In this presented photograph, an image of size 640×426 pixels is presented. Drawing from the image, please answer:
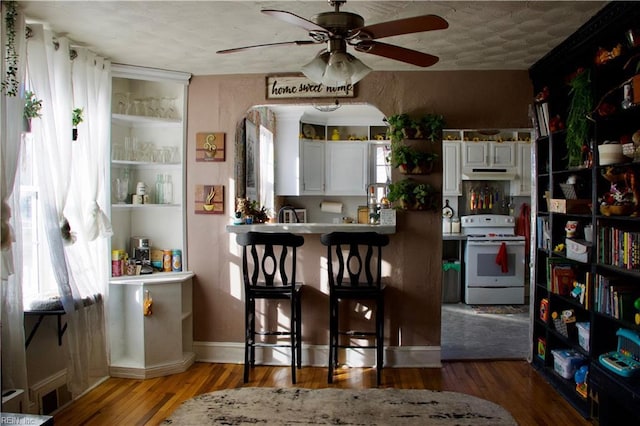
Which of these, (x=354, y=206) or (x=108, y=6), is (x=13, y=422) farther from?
(x=354, y=206)

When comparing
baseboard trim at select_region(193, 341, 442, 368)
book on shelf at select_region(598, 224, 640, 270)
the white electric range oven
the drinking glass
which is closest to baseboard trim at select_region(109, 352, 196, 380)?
baseboard trim at select_region(193, 341, 442, 368)

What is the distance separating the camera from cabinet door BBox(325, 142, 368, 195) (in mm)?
6207

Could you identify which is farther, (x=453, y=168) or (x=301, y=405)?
(x=453, y=168)

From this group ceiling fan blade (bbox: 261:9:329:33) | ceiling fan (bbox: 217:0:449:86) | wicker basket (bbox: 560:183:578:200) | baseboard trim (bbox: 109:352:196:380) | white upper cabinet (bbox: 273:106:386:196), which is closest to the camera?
ceiling fan blade (bbox: 261:9:329:33)

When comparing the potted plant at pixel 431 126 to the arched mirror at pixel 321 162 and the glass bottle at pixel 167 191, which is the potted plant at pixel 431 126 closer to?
the arched mirror at pixel 321 162

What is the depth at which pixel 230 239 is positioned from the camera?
12.9 ft

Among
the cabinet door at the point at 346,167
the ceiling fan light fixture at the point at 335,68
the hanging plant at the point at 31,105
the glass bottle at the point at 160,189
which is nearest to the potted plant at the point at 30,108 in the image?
the hanging plant at the point at 31,105

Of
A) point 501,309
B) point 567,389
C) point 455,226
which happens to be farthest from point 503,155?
point 567,389

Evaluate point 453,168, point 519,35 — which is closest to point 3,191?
point 519,35

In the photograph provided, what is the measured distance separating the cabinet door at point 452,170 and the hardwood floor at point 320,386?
111 inches

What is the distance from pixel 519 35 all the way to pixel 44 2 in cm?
285

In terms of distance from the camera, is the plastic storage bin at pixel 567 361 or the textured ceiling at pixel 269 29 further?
the plastic storage bin at pixel 567 361

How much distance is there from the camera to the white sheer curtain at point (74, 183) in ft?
9.23

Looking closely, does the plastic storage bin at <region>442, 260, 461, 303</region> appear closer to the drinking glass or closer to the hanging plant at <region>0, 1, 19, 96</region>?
the drinking glass
